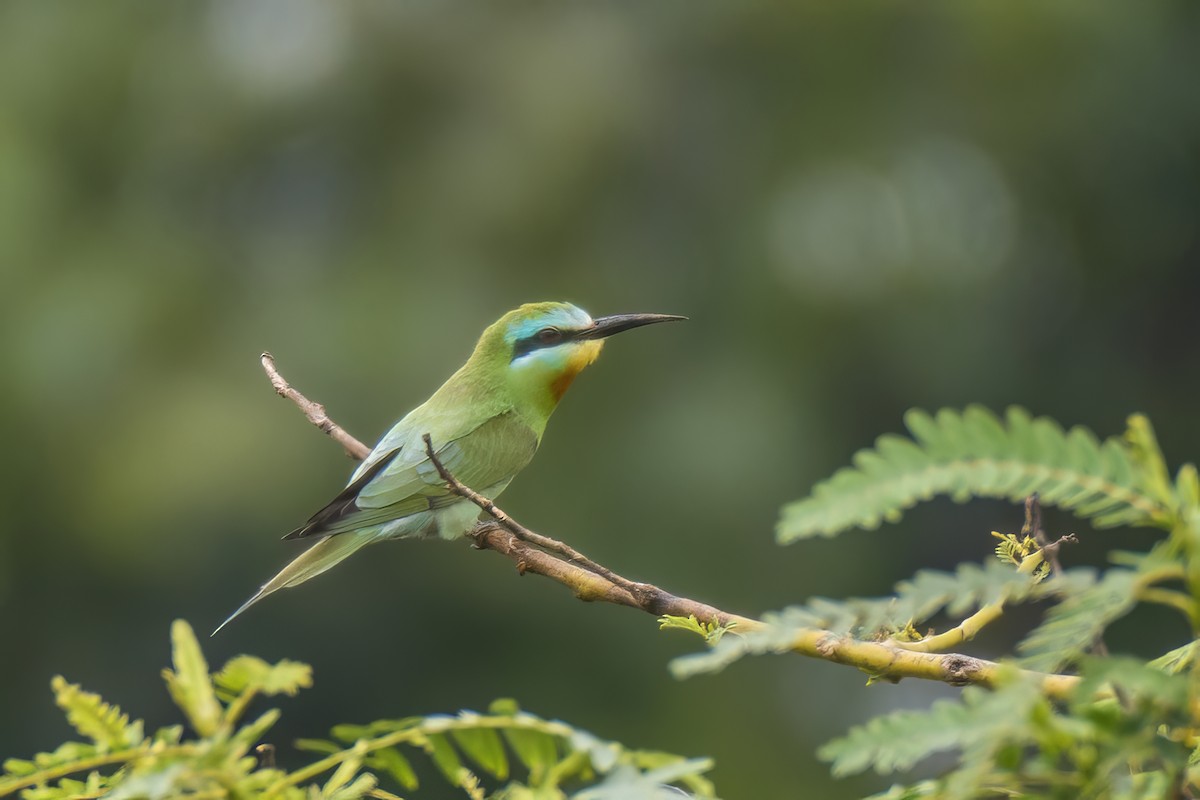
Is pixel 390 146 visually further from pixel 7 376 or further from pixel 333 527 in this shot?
pixel 333 527

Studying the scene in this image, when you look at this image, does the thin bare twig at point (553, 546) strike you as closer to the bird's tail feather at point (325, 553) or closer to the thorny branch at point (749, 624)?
the thorny branch at point (749, 624)

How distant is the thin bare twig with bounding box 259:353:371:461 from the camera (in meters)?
2.31

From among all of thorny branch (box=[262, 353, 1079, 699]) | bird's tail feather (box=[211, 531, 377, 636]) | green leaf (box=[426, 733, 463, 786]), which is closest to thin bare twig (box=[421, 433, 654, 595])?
thorny branch (box=[262, 353, 1079, 699])

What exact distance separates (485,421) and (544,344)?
0.23 m

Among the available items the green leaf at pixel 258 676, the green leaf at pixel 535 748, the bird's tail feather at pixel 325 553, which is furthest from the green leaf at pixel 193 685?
the bird's tail feather at pixel 325 553

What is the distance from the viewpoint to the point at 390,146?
12.2m

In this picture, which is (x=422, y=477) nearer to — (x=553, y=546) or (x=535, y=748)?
(x=553, y=546)

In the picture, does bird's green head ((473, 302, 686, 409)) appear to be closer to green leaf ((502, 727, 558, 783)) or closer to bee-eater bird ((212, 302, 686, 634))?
bee-eater bird ((212, 302, 686, 634))

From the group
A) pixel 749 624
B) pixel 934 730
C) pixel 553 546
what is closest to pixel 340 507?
pixel 553 546

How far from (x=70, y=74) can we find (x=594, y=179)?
4.35 meters

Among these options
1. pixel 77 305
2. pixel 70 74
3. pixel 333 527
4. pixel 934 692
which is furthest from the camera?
pixel 70 74

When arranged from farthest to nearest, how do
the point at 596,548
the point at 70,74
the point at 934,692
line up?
the point at 70,74, the point at 596,548, the point at 934,692

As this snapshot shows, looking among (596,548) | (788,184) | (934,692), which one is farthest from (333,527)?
(788,184)

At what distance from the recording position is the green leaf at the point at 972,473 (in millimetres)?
669
